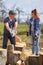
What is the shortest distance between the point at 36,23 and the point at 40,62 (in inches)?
38.2

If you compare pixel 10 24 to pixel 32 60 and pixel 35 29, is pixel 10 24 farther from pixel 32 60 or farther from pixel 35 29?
pixel 32 60

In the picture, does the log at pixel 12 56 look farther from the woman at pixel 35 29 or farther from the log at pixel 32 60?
the woman at pixel 35 29

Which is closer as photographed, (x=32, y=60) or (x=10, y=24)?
(x=32, y=60)

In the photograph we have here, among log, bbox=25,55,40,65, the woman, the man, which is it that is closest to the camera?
log, bbox=25,55,40,65

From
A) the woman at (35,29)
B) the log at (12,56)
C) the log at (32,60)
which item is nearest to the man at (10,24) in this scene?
the woman at (35,29)

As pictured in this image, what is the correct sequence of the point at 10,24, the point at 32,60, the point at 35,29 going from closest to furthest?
the point at 32,60 < the point at 35,29 < the point at 10,24

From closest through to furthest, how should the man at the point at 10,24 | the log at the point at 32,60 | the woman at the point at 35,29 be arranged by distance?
the log at the point at 32,60, the woman at the point at 35,29, the man at the point at 10,24

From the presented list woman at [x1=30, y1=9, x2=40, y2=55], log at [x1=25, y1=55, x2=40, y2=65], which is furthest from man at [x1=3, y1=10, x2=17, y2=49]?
log at [x1=25, y1=55, x2=40, y2=65]

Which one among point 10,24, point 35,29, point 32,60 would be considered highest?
point 10,24

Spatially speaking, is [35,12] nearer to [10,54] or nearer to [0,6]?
[10,54]

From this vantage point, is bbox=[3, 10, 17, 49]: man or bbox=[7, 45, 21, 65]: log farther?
bbox=[3, 10, 17, 49]: man

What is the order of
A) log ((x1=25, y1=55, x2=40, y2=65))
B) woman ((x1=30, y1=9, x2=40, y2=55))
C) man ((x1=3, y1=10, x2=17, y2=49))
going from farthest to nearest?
1. man ((x1=3, y1=10, x2=17, y2=49))
2. woman ((x1=30, y1=9, x2=40, y2=55))
3. log ((x1=25, y1=55, x2=40, y2=65))

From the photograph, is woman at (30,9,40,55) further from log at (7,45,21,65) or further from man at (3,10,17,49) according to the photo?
log at (7,45,21,65)

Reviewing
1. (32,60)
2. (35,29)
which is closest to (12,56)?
(32,60)
